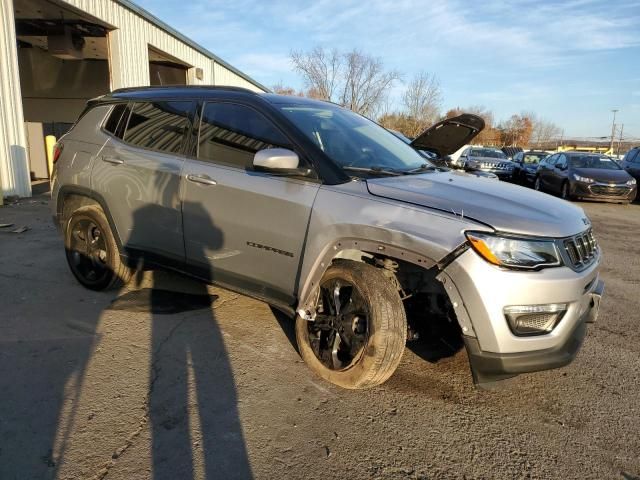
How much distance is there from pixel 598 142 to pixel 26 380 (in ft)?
Result: 259

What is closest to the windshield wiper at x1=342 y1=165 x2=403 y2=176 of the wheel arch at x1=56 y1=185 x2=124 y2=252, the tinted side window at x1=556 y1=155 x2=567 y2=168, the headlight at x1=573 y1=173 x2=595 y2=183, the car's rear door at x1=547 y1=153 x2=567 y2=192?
the wheel arch at x1=56 y1=185 x2=124 y2=252

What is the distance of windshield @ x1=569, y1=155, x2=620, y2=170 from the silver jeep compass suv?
475 inches

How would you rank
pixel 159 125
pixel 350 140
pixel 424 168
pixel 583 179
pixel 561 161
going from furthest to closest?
pixel 561 161, pixel 583 179, pixel 159 125, pixel 424 168, pixel 350 140

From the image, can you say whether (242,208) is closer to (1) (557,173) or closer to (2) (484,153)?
(1) (557,173)

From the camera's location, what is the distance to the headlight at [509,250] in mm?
2377

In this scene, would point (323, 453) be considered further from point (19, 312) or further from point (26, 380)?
point (19, 312)

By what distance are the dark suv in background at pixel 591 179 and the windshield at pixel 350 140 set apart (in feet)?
36.6

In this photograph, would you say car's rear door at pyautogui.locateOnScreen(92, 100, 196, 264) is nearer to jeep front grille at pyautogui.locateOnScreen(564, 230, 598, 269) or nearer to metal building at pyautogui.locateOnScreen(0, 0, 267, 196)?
metal building at pyautogui.locateOnScreen(0, 0, 267, 196)

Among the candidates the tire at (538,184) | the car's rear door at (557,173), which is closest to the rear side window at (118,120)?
the car's rear door at (557,173)

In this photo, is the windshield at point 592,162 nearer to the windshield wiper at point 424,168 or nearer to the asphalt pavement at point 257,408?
the asphalt pavement at point 257,408

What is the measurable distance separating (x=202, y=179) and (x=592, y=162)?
46.2ft

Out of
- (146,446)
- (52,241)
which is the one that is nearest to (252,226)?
(146,446)

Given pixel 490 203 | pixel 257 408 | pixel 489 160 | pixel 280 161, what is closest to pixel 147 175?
pixel 280 161

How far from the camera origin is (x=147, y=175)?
3.82 metres
